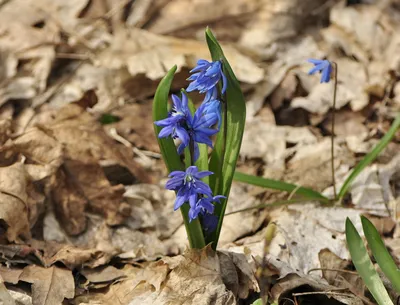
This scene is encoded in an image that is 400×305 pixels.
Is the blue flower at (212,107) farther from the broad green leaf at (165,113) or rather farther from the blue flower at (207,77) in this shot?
the broad green leaf at (165,113)

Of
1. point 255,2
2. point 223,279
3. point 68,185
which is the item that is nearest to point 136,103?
point 68,185

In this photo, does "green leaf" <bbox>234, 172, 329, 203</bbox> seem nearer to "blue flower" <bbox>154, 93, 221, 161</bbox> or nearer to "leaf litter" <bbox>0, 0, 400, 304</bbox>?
"leaf litter" <bbox>0, 0, 400, 304</bbox>

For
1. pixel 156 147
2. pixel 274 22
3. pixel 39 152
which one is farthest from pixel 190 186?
pixel 274 22

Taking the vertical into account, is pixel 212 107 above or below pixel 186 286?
above

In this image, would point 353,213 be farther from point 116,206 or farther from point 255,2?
point 255,2

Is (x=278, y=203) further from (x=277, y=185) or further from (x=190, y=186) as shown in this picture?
(x=190, y=186)

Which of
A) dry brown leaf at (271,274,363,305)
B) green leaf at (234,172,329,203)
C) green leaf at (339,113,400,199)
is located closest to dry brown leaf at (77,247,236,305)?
dry brown leaf at (271,274,363,305)

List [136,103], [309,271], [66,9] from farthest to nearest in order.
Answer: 1. [66,9]
2. [136,103]
3. [309,271]
